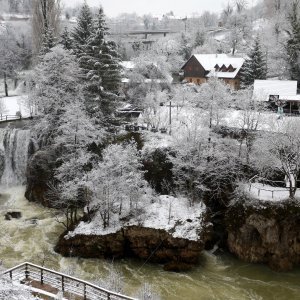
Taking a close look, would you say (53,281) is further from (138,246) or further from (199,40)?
(199,40)

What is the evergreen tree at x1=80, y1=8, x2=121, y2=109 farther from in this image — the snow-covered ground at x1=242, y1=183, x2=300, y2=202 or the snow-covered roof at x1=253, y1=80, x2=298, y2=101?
the snow-covered roof at x1=253, y1=80, x2=298, y2=101

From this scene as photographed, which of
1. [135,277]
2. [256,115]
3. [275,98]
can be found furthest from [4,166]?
[275,98]

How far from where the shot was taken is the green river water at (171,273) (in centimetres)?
→ 2503

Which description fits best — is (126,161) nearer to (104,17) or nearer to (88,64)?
(88,64)

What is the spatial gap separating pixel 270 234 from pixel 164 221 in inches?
294

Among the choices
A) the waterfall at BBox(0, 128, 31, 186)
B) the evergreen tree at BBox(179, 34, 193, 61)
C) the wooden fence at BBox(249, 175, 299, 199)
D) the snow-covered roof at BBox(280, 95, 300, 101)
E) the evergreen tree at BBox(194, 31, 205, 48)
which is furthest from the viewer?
the evergreen tree at BBox(194, 31, 205, 48)

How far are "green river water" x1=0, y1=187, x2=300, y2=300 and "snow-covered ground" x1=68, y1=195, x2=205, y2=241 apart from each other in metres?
2.21

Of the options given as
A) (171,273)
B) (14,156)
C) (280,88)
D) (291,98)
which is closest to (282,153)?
(171,273)

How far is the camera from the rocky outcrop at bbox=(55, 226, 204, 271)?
27719 mm

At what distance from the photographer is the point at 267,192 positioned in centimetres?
3020

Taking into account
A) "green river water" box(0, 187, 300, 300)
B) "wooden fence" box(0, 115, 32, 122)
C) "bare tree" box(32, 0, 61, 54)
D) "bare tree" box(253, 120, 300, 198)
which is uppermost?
"bare tree" box(32, 0, 61, 54)

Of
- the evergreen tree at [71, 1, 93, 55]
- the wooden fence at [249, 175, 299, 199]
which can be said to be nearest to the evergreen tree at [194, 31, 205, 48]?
the evergreen tree at [71, 1, 93, 55]

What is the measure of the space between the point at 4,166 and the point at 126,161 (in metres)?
16.2

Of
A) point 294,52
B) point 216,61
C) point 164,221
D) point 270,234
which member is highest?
point 294,52
